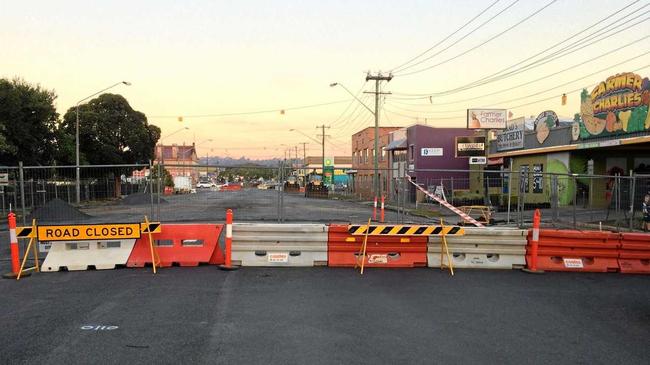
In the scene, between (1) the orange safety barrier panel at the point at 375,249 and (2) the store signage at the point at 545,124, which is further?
(2) the store signage at the point at 545,124

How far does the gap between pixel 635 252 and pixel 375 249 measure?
17.7 feet

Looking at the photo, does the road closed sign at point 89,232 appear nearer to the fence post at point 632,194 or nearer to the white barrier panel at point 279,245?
the white barrier panel at point 279,245

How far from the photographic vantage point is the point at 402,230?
9.73 meters

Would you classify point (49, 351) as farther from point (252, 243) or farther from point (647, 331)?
point (647, 331)

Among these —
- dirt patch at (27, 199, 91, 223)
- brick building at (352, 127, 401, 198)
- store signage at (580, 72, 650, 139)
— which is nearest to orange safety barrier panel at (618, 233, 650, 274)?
store signage at (580, 72, 650, 139)

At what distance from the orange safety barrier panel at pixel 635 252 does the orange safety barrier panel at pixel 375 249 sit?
408 centimetres

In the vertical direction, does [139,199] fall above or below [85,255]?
above

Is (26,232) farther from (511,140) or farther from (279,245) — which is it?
(511,140)

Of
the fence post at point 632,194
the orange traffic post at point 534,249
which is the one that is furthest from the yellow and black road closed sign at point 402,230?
the fence post at point 632,194

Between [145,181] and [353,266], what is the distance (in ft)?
26.1

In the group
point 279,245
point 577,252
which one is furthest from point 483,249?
point 279,245

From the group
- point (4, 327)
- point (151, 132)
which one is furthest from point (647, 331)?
point (151, 132)

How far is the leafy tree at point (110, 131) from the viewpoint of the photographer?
1797 inches

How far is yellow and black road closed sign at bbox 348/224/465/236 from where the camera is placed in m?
9.67
